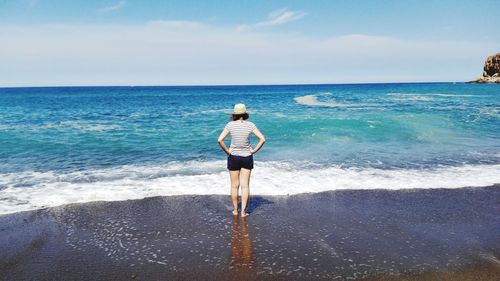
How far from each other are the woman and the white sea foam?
1.60 meters

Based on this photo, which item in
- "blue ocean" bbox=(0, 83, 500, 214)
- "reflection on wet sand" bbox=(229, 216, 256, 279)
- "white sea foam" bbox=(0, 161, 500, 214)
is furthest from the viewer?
"blue ocean" bbox=(0, 83, 500, 214)

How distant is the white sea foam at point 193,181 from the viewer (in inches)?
308

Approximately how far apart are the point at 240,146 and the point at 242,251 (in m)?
1.88

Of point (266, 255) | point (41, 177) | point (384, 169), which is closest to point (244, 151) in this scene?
point (266, 255)

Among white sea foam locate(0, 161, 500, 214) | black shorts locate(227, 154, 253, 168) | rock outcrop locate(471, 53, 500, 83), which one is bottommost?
white sea foam locate(0, 161, 500, 214)

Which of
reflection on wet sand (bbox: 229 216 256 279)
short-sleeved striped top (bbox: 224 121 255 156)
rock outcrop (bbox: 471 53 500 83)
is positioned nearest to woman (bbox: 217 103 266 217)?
short-sleeved striped top (bbox: 224 121 255 156)

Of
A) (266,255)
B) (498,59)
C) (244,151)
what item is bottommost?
(266,255)

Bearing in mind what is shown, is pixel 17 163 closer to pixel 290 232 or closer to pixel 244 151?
pixel 244 151

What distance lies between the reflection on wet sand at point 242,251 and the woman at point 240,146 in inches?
20.5

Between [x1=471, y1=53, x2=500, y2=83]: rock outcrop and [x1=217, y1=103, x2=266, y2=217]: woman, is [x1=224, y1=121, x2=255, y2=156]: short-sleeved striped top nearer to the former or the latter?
[x1=217, y1=103, x2=266, y2=217]: woman

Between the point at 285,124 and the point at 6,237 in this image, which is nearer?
the point at 6,237

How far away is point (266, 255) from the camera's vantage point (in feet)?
16.3

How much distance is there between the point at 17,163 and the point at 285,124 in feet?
45.7

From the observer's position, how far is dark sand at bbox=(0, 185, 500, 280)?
15.0ft
